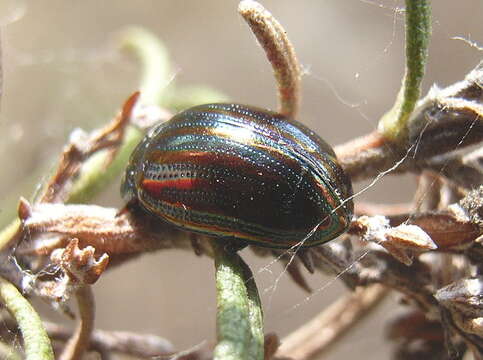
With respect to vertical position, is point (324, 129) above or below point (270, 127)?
below

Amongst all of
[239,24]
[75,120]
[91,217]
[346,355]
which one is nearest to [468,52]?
[239,24]

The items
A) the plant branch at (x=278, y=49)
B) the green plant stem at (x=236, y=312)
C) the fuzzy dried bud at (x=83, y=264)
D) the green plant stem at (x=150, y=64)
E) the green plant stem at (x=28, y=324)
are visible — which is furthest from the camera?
the green plant stem at (x=150, y=64)

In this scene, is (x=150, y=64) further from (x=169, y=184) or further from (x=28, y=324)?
(x=28, y=324)

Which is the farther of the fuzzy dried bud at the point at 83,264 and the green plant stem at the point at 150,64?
the green plant stem at the point at 150,64

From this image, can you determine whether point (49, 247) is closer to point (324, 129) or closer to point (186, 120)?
point (186, 120)

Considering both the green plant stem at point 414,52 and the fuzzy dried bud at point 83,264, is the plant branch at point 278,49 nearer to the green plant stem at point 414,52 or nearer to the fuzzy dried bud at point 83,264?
the green plant stem at point 414,52

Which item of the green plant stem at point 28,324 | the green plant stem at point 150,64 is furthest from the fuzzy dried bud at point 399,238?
the green plant stem at point 150,64

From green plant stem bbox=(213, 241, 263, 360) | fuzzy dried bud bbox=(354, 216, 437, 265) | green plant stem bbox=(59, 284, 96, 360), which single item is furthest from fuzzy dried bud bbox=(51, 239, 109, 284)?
fuzzy dried bud bbox=(354, 216, 437, 265)
